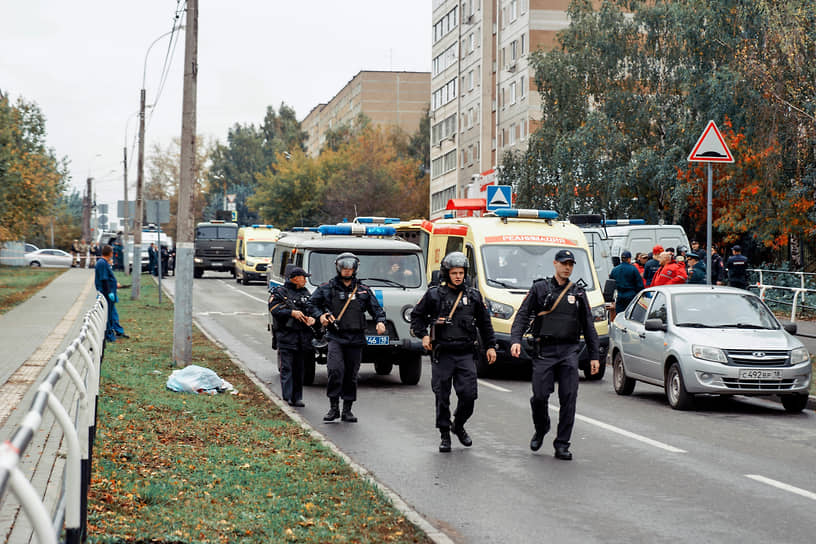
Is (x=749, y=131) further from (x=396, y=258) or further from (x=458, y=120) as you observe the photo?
(x=458, y=120)

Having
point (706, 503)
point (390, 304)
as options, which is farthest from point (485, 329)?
point (390, 304)

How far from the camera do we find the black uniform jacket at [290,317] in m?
13.4

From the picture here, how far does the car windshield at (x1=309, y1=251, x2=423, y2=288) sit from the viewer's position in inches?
647

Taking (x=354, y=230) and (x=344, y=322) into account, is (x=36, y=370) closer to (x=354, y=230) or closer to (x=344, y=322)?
(x=354, y=230)

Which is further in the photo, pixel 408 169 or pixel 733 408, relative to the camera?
pixel 408 169

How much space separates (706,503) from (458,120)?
256 ft

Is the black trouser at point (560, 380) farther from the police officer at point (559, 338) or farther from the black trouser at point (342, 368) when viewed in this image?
the black trouser at point (342, 368)

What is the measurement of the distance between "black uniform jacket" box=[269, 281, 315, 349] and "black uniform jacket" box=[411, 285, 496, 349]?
3.23 meters

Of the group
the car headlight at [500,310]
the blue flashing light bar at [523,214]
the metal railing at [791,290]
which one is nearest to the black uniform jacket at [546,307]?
the car headlight at [500,310]

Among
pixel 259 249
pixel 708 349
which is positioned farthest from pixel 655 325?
pixel 259 249

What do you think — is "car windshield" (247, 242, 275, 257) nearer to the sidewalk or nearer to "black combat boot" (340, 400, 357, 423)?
the sidewalk

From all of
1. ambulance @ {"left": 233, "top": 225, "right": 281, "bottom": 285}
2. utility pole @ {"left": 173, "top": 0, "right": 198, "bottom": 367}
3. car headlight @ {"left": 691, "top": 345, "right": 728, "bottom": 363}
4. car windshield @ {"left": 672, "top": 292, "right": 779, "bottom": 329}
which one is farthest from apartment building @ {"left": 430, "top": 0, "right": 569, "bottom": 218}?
car headlight @ {"left": 691, "top": 345, "right": 728, "bottom": 363}

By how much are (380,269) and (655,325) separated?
4.25 m

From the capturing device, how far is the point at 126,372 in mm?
15805
